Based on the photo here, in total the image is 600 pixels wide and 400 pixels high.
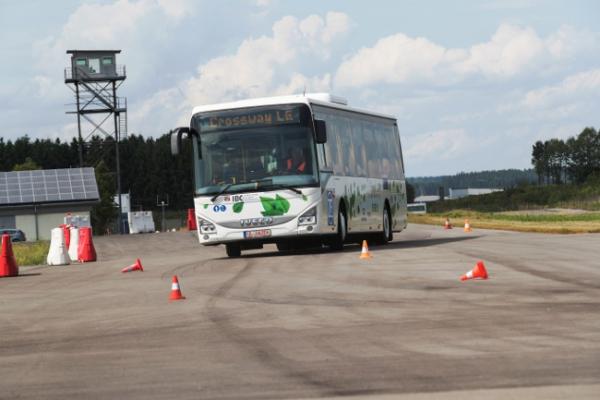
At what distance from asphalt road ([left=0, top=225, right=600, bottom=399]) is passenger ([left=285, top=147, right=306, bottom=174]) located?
5364 millimetres

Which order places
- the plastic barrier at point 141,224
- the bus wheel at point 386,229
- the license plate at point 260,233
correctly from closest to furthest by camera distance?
the license plate at point 260,233 < the bus wheel at point 386,229 < the plastic barrier at point 141,224

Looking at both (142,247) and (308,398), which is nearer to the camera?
(308,398)

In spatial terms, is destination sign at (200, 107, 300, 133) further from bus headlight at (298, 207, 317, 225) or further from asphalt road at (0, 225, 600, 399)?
asphalt road at (0, 225, 600, 399)

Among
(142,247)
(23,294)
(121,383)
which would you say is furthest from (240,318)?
(142,247)

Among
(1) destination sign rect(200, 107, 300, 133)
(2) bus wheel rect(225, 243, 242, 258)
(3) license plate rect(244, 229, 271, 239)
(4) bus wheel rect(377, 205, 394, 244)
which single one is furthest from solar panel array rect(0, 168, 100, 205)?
(3) license plate rect(244, 229, 271, 239)

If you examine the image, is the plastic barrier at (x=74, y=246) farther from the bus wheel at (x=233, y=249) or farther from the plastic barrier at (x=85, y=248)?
the bus wheel at (x=233, y=249)

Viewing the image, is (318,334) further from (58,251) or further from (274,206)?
(58,251)

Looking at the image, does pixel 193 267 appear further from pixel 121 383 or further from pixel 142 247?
pixel 142 247

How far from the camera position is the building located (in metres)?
87.6

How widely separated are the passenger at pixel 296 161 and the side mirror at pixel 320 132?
1.45 feet

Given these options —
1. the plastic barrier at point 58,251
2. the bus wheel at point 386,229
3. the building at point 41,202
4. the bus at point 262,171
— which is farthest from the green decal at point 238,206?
the building at point 41,202

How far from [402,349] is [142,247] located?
33.9 meters

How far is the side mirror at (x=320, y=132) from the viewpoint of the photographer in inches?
1049

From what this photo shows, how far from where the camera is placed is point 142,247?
43.2 meters
